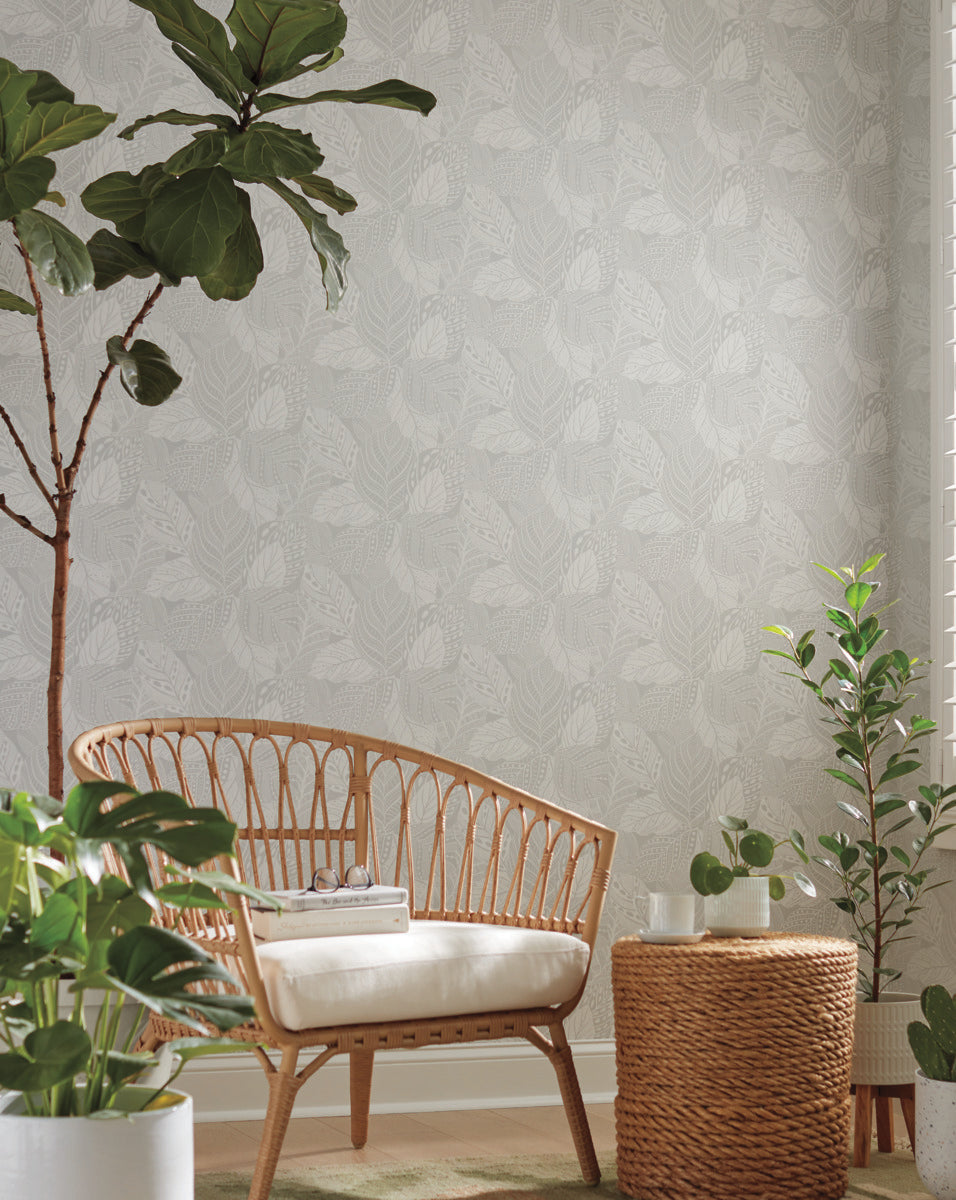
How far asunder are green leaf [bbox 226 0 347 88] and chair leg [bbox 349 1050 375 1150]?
1.76 m

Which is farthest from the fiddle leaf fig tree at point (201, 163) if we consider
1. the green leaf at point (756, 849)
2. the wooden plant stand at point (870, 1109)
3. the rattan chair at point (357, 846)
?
the wooden plant stand at point (870, 1109)

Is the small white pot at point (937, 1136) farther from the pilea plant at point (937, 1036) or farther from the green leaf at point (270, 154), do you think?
the green leaf at point (270, 154)

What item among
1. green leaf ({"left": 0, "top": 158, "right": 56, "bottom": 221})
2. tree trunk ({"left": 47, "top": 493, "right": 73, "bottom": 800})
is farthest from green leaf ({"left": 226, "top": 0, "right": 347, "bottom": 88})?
tree trunk ({"left": 47, "top": 493, "right": 73, "bottom": 800})

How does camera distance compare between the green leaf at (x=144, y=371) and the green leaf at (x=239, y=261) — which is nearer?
the green leaf at (x=239, y=261)

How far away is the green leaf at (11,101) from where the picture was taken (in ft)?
6.56

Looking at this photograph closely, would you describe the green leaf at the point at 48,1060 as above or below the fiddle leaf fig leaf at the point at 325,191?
below

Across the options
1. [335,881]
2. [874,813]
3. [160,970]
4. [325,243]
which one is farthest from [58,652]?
[874,813]

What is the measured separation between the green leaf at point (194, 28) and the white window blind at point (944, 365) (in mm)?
1980

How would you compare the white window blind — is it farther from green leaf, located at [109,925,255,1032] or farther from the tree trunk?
green leaf, located at [109,925,255,1032]

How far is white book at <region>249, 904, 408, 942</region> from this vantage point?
7.36 feet

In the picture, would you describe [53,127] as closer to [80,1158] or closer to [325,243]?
[325,243]

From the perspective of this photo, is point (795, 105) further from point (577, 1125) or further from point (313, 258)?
point (577, 1125)

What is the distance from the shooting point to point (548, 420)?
10.6ft

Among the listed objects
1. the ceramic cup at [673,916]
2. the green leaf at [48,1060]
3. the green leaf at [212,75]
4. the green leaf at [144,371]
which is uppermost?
the green leaf at [212,75]
